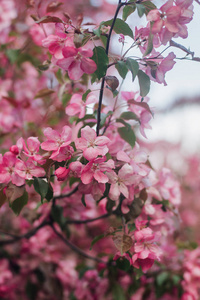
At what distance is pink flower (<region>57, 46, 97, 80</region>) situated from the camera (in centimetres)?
68

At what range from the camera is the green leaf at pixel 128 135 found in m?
0.91

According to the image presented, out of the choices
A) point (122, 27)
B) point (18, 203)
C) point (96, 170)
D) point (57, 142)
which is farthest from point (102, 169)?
point (122, 27)

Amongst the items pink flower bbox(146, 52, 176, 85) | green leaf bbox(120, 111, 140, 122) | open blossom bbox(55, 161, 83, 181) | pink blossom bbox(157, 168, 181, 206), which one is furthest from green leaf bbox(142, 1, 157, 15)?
pink blossom bbox(157, 168, 181, 206)

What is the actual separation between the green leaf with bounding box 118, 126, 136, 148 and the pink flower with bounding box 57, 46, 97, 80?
0.25 m

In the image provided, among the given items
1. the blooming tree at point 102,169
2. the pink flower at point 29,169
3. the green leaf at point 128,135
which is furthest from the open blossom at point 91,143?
the green leaf at point 128,135

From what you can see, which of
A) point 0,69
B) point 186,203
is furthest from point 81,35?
point 186,203

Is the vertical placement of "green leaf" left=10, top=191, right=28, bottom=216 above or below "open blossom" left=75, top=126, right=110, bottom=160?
below

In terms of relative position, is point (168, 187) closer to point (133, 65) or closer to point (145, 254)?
point (145, 254)

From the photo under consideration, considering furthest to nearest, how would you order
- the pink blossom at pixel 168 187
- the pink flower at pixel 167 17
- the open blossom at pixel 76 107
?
the pink blossom at pixel 168 187 → the open blossom at pixel 76 107 → the pink flower at pixel 167 17

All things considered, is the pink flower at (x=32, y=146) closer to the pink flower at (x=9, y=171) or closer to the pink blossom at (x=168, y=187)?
the pink flower at (x=9, y=171)

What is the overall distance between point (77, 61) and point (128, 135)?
0.94 feet

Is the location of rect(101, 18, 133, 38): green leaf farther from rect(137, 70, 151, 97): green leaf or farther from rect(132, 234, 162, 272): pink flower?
rect(132, 234, 162, 272): pink flower

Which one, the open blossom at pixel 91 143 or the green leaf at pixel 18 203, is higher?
the open blossom at pixel 91 143

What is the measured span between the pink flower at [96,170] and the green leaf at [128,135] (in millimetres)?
222
